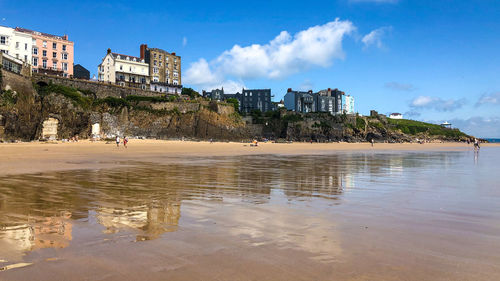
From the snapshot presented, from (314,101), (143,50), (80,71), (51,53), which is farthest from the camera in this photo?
(314,101)

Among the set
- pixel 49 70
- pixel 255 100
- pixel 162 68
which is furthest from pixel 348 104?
pixel 49 70

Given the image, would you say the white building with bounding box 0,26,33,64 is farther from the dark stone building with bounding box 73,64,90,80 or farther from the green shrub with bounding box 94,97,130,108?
the dark stone building with bounding box 73,64,90,80

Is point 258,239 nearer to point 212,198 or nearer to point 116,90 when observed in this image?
point 212,198

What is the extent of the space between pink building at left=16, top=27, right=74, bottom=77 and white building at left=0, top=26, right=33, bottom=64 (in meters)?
1.38

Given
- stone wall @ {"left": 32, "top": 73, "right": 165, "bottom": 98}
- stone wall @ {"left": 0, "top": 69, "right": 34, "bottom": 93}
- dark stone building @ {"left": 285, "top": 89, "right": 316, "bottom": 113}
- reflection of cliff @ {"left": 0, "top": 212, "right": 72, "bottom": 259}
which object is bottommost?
reflection of cliff @ {"left": 0, "top": 212, "right": 72, "bottom": 259}

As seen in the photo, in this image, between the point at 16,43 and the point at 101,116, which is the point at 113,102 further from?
the point at 16,43

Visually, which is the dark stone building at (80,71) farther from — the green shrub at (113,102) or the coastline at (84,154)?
the coastline at (84,154)

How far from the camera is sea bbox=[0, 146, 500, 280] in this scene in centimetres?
329

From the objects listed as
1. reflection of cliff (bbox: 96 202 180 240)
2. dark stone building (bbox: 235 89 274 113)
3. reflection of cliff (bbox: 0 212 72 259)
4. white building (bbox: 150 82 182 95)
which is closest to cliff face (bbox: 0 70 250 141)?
white building (bbox: 150 82 182 95)

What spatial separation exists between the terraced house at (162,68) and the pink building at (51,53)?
18529mm

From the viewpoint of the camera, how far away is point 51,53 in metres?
61.8

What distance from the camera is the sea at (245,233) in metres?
3.29

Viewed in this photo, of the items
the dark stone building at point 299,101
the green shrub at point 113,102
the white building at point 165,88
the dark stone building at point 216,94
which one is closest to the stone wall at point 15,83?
the green shrub at point 113,102

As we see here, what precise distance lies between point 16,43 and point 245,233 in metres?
67.2
